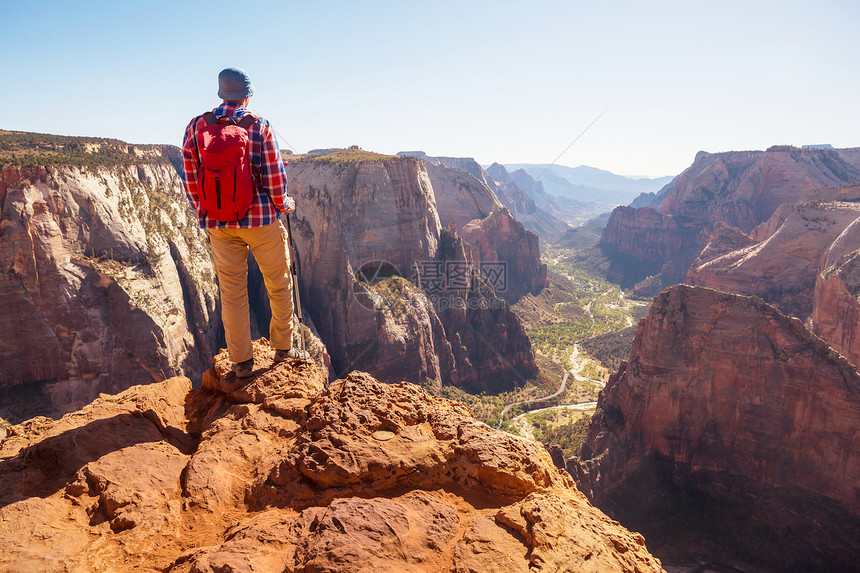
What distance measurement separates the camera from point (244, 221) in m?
6.46

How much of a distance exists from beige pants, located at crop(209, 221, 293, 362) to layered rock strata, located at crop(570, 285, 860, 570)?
2826 cm

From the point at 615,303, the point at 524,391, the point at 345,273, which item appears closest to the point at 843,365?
the point at 524,391

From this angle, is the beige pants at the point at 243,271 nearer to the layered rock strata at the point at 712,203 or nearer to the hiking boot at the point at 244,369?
the hiking boot at the point at 244,369

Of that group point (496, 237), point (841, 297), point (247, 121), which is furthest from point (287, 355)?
point (496, 237)

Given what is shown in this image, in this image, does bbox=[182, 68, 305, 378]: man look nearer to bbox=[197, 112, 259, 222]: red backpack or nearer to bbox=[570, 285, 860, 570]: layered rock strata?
bbox=[197, 112, 259, 222]: red backpack

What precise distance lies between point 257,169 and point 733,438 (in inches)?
1312

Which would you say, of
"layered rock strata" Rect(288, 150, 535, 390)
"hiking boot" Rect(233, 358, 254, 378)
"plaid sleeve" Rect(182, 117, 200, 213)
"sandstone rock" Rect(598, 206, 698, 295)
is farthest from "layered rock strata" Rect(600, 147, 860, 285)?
"plaid sleeve" Rect(182, 117, 200, 213)

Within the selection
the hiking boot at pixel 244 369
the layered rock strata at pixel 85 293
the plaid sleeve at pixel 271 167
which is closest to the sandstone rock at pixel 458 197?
the layered rock strata at pixel 85 293

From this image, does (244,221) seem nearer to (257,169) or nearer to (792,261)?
(257,169)

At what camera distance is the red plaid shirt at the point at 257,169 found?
6258 mm

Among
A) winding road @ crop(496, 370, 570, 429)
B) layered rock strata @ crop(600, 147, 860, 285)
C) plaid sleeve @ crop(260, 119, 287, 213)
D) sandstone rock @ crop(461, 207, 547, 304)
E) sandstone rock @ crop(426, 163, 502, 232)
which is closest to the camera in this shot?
plaid sleeve @ crop(260, 119, 287, 213)

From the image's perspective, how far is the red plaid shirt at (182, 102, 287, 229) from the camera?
626 centimetres

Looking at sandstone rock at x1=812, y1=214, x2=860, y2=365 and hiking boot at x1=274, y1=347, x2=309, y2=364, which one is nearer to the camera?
hiking boot at x1=274, y1=347, x2=309, y2=364

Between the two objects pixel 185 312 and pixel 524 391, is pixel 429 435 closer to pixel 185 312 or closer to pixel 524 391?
pixel 185 312
